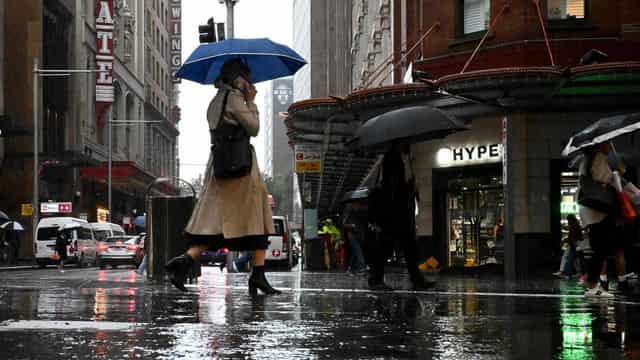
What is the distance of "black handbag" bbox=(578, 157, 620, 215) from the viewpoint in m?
10.2

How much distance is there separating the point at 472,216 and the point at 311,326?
20.5 metres

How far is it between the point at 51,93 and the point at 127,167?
765 cm

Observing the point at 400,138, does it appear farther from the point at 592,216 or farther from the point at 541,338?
the point at 541,338

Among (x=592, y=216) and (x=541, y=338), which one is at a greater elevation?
(x=592, y=216)

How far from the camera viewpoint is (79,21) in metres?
63.2

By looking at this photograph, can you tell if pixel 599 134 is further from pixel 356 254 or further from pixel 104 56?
pixel 104 56

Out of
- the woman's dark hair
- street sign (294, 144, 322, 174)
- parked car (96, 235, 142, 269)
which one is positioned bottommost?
parked car (96, 235, 142, 269)

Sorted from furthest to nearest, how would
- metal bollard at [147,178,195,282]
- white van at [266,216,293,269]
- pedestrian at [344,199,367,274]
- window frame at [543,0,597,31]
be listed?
white van at [266,216,293,269] → pedestrian at [344,199,367,274] → window frame at [543,0,597,31] → metal bollard at [147,178,195,282]

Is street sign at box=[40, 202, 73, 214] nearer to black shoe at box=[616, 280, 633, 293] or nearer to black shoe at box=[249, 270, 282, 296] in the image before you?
black shoe at box=[616, 280, 633, 293]

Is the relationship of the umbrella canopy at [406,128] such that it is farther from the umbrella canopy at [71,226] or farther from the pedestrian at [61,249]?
the umbrella canopy at [71,226]

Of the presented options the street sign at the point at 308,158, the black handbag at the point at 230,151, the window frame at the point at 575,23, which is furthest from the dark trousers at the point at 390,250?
the street sign at the point at 308,158

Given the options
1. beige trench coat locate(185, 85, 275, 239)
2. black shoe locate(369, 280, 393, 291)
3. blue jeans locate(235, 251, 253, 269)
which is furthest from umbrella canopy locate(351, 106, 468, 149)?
blue jeans locate(235, 251, 253, 269)

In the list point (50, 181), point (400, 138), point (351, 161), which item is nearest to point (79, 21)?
point (50, 181)

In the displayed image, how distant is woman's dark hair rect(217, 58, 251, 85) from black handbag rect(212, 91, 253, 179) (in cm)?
41
